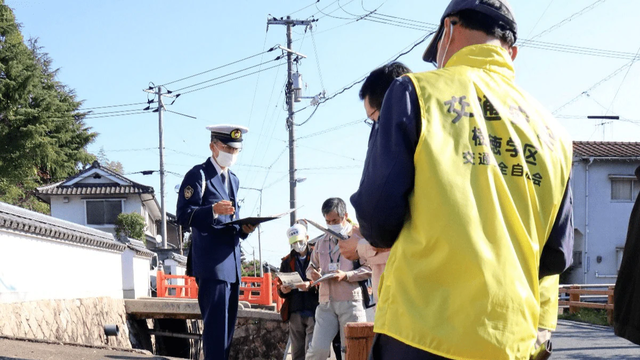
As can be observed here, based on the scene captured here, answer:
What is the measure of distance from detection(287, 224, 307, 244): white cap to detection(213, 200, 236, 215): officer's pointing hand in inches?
123

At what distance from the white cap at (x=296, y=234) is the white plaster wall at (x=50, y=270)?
3898mm

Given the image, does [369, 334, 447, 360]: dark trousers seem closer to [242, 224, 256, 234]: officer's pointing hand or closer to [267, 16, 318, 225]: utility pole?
[242, 224, 256, 234]: officer's pointing hand

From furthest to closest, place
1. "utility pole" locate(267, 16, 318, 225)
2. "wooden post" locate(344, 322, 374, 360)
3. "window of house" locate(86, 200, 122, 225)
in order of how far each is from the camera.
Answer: "window of house" locate(86, 200, 122, 225), "utility pole" locate(267, 16, 318, 225), "wooden post" locate(344, 322, 374, 360)

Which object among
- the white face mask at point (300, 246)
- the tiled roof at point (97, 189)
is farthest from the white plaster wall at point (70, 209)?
the white face mask at point (300, 246)

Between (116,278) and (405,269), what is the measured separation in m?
14.3

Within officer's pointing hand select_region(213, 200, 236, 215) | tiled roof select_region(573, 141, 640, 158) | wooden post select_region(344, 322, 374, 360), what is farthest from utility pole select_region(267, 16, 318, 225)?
wooden post select_region(344, 322, 374, 360)

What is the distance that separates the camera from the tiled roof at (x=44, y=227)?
8.78 m

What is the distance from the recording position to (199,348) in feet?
52.4

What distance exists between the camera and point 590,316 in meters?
18.2

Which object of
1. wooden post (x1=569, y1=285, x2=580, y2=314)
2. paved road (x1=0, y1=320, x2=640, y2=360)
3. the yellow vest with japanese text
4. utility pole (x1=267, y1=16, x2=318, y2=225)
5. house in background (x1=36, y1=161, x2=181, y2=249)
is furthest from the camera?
house in background (x1=36, y1=161, x2=181, y2=249)

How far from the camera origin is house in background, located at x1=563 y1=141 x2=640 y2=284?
96.9ft

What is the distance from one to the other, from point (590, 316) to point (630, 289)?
1715cm

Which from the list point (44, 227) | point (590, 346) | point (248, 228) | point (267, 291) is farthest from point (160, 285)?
point (248, 228)

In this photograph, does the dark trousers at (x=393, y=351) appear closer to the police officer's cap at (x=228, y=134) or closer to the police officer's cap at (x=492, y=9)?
the police officer's cap at (x=492, y=9)
